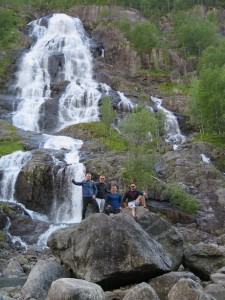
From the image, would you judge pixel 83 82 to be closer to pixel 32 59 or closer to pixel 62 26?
pixel 32 59

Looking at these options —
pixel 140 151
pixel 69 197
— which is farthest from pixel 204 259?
pixel 140 151

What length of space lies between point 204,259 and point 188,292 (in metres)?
7.89

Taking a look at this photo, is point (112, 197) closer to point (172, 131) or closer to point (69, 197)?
point (69, 197)

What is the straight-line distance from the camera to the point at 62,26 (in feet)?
395

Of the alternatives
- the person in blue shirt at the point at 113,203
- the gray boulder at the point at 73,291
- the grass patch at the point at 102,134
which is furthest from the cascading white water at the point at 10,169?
the gray boulder at the point at 73,291

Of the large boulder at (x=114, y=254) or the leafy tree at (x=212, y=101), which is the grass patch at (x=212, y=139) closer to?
the leafy tree at (x=212, y=101)

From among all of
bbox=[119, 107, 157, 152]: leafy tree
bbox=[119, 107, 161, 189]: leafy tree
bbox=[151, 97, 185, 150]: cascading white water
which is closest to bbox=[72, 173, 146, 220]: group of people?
bbox=[119, 107, 161, 189]: leafy tree

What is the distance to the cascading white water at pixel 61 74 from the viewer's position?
8119 cm

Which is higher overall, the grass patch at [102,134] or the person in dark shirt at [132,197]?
the person in dark shirt at [132,197]

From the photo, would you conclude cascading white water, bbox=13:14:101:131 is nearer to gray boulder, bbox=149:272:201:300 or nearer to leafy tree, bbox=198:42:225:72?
leafy tree, bbox=198:42:225:72

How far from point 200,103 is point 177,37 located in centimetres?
5486

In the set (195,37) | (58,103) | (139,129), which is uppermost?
(195,37)

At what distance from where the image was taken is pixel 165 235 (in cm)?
2216

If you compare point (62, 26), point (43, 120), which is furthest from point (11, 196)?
point (62, 26)
